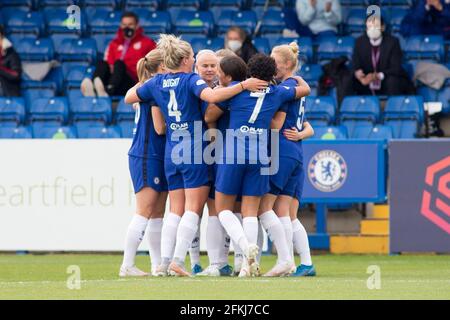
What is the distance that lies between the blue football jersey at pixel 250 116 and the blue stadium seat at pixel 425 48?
8.02m

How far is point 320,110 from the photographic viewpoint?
1731 centimetres

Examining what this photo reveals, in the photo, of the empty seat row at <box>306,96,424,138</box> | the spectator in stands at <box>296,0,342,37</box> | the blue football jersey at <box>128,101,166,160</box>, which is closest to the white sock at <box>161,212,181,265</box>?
the blue football jersey at <box>128,101,166,160</box>

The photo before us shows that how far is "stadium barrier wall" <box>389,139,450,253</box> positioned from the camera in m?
14.7

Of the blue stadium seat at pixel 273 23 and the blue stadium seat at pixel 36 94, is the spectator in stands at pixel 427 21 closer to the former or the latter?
the blue stadium seat at pixel 273 23

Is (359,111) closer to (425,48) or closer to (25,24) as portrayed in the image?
(425,48)

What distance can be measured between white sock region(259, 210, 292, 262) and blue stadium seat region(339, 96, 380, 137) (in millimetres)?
6259

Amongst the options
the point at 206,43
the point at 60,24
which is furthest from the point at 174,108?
the point at 60,24

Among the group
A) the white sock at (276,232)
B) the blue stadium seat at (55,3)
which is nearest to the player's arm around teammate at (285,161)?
the white sock at (276,232)

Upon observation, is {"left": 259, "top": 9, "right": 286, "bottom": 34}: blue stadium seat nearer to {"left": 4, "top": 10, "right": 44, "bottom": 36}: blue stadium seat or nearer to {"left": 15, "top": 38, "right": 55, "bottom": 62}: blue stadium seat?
{"left": 15, "top": 38, "right": 55, "bottom": 62}: blue stadium seat

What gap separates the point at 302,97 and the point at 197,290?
2495 millimetres

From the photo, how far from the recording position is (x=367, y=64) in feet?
58.0

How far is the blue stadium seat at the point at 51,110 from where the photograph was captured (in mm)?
18062

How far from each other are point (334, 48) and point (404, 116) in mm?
2118
